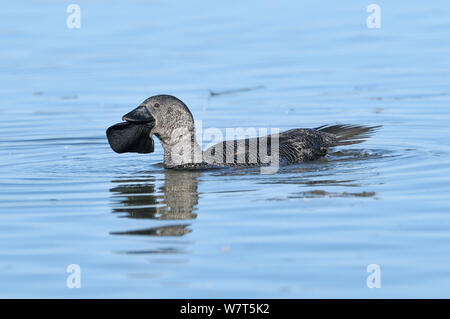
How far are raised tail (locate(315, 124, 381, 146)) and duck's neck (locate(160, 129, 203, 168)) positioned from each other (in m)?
1.75

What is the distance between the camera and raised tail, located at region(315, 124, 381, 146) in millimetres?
11023

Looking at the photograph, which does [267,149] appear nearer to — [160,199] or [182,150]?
[182,150]

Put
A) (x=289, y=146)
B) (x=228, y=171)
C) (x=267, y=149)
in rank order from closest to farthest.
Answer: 1. (x=228, y=171)
2. (x=267, y=149)
3. (x=289, y=146)

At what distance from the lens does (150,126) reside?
1002 centimetres

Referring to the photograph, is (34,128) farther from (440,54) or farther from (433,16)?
(433,16)

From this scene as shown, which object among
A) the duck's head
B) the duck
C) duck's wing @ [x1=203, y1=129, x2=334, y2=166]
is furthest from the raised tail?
the duck's head

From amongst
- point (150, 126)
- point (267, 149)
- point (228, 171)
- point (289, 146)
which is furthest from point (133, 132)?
point (289, 146)

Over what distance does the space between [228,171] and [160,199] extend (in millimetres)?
1334

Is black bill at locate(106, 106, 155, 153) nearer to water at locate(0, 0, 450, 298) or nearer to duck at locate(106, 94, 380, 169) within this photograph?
duck at locate(106, 94, 380, 169)

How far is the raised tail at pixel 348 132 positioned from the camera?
11.0m

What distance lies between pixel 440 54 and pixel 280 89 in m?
3.70

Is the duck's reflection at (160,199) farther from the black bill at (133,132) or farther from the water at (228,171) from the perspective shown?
the black bill at (133,132)

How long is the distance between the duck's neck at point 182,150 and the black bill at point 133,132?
24 cm

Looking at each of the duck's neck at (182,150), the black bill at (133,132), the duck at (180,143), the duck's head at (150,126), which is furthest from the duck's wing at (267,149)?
the black bill at (133,132)
